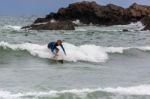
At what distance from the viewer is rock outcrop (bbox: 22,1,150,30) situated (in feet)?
250

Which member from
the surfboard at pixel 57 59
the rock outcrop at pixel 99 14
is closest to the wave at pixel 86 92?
the surfboard at pixel 57 59

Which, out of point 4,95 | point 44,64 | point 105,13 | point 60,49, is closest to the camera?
point 4,95

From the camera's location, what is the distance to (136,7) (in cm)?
7906

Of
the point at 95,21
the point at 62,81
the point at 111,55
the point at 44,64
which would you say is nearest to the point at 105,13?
the point at 95,21

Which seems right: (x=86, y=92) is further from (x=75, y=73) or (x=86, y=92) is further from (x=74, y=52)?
(x=74, y=52)

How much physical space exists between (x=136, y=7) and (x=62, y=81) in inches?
2540

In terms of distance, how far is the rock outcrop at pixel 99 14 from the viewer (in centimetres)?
7612

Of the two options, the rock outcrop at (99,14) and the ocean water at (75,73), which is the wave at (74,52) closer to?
the ocean water at (75,73)

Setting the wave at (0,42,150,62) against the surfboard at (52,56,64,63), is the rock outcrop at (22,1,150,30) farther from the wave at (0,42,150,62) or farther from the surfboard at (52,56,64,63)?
the surfboard at (52,56,64,63)

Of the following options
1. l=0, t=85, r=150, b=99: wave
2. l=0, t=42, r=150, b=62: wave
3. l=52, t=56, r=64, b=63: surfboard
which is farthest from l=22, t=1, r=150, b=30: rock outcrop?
l=0, t=85, r=150, b=99: wave

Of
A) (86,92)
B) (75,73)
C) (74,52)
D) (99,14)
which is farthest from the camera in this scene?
(99,14)

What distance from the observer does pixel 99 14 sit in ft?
249

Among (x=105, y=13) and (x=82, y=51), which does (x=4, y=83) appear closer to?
(x=82, y=51)

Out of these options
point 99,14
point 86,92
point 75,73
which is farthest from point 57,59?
point 99,14
